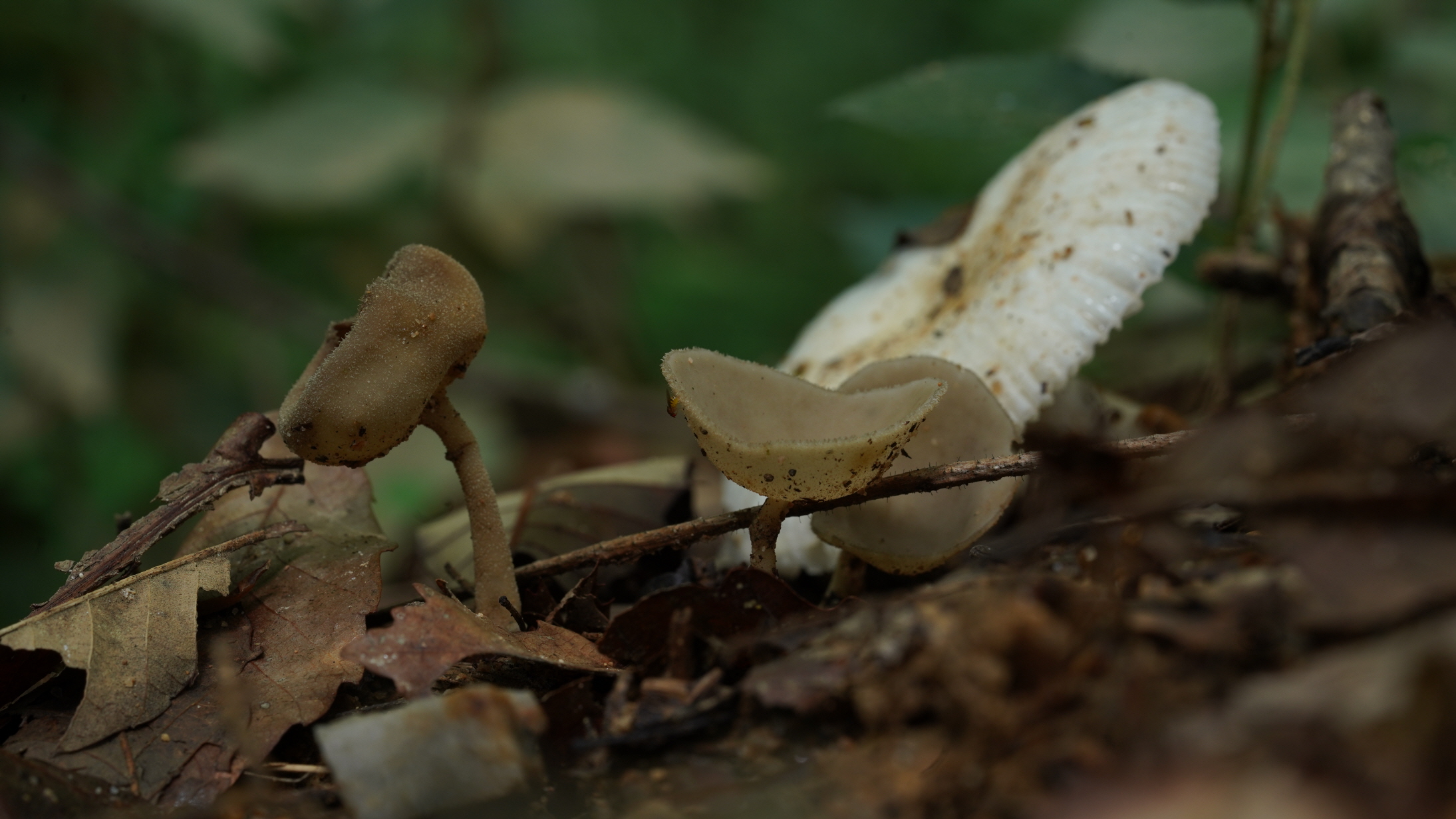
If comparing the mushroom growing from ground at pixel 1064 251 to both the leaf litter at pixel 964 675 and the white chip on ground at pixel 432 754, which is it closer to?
the leaf litter at pixel 964 675

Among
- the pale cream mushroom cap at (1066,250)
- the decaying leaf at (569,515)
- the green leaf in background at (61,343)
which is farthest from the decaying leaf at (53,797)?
the green leaf in background at (61,343)

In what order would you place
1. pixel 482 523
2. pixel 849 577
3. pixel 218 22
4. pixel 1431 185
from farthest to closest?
pixel 218 22 < pixel 1431 185 < pixel 849 577 < pixel 482 523

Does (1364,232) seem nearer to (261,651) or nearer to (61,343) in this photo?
(261,651)

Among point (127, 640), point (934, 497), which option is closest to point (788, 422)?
point (934, 497)

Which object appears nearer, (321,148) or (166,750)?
(166,750)

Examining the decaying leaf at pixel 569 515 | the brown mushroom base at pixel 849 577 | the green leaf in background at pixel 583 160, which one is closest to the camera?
the brown mushroom base at pixel 849 577

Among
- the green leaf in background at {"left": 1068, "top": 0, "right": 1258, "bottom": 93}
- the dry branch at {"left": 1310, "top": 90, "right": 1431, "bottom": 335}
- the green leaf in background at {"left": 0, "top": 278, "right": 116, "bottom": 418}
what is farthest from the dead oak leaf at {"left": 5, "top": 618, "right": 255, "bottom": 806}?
the green leaf in background at {"left": 0, "top": 278, "right": 116, "bottom": 418}
